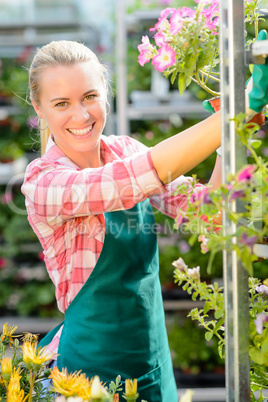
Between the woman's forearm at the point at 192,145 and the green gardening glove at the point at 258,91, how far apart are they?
7 centimetres

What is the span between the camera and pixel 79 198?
0.94 m

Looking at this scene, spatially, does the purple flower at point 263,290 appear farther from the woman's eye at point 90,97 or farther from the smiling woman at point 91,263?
the woman's eye at point 90,97

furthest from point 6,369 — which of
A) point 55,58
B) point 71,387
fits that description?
point 55,58

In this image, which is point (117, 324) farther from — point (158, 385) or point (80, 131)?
point (80, 131)

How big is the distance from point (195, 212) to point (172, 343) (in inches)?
88.0

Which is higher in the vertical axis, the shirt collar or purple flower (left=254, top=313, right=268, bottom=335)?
the shirt collar

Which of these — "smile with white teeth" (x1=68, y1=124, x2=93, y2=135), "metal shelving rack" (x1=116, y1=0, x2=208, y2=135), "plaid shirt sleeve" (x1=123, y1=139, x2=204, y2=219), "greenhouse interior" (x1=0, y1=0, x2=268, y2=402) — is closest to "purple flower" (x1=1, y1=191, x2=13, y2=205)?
"metal shelving rack" (x1=116, y1=0, x2=208, y2=135)

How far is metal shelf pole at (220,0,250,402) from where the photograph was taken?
2.35 feet

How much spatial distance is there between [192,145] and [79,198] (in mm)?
237

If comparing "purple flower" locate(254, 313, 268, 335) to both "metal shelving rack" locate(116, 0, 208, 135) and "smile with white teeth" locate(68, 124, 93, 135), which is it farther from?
"metal shelving rack" locate(116, 0, 208, 135)

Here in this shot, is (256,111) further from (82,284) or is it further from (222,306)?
(82,284)

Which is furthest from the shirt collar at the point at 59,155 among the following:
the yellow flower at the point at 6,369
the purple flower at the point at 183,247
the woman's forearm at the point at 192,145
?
the purple flower at the point at 183,247

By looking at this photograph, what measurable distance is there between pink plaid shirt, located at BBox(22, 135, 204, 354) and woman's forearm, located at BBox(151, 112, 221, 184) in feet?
0.12

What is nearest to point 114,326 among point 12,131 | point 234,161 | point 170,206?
point 170,206
